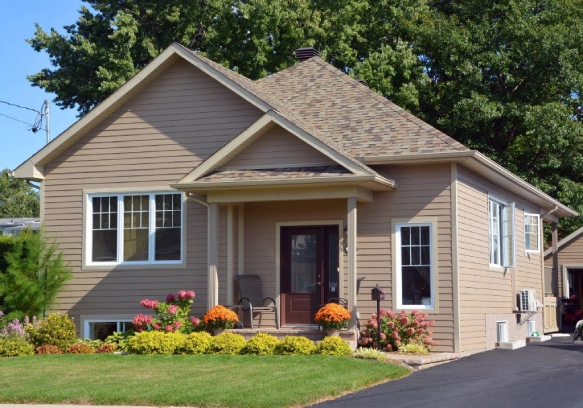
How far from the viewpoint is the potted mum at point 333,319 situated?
53.3 feet

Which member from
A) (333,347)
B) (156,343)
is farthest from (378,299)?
(156,343)

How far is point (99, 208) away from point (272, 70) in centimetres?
1275

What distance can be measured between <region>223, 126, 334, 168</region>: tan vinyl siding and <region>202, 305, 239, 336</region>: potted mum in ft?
9.86

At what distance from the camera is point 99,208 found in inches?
781

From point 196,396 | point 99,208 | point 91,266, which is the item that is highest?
point 99,208

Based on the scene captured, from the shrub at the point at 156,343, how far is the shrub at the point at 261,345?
1.31 metres

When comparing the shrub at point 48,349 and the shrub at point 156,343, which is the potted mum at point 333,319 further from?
the shrub at point 48,349

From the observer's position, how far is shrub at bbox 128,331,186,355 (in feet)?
54.0

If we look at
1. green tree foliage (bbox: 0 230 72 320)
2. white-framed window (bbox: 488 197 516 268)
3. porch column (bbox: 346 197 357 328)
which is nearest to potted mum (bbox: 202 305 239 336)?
porch column (bbox: 346 197 357 328)

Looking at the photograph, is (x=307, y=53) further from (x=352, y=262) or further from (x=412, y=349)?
(x=412, y=349)

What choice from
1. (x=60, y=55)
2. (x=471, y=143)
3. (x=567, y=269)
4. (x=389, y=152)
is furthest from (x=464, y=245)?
(x=60, y=55)

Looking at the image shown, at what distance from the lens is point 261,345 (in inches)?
628

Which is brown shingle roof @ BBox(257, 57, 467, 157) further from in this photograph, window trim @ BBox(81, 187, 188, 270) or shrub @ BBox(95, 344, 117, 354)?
shrub @ BBox(95, 344, 117, 354)

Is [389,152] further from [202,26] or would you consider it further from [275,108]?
[202,26]
